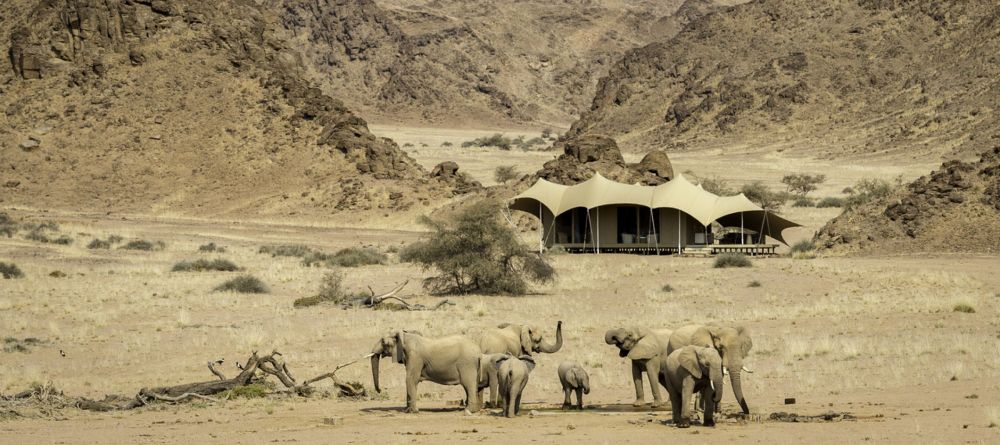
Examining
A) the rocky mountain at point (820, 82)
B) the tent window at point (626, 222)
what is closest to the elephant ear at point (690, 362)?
the tent window at point (626, 222)

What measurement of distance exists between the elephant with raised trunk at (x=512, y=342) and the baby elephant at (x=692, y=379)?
182 cm

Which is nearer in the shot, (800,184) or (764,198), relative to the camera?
(764,198)

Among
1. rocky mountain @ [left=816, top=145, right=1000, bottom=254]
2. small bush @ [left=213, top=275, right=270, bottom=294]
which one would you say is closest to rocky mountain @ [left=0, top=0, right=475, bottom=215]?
rocky mountain @ [left=816, top=145, right=1000, bottom=254]

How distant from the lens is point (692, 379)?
466 inches

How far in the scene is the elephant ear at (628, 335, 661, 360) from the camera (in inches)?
537

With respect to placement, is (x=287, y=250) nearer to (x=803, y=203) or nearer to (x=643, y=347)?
(x=803, y=203)

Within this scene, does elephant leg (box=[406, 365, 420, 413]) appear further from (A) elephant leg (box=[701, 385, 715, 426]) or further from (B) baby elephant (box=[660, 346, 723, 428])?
(A) elephant leg (box=[701, 385, 715, 426])

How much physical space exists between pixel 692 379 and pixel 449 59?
141 metres

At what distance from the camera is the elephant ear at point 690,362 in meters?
11.7

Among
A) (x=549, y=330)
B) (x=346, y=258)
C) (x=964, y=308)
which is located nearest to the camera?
(x=549, y=330)

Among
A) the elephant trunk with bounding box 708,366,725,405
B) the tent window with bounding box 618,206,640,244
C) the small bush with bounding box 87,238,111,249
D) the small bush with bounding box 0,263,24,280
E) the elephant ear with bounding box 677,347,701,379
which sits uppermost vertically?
the tent window with bounding box 618,206,640,244

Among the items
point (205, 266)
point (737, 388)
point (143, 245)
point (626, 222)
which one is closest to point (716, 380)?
point (737, 388)

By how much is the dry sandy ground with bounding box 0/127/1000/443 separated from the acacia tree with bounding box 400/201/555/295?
36.0 inches

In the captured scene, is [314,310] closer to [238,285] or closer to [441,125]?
[238,285]
